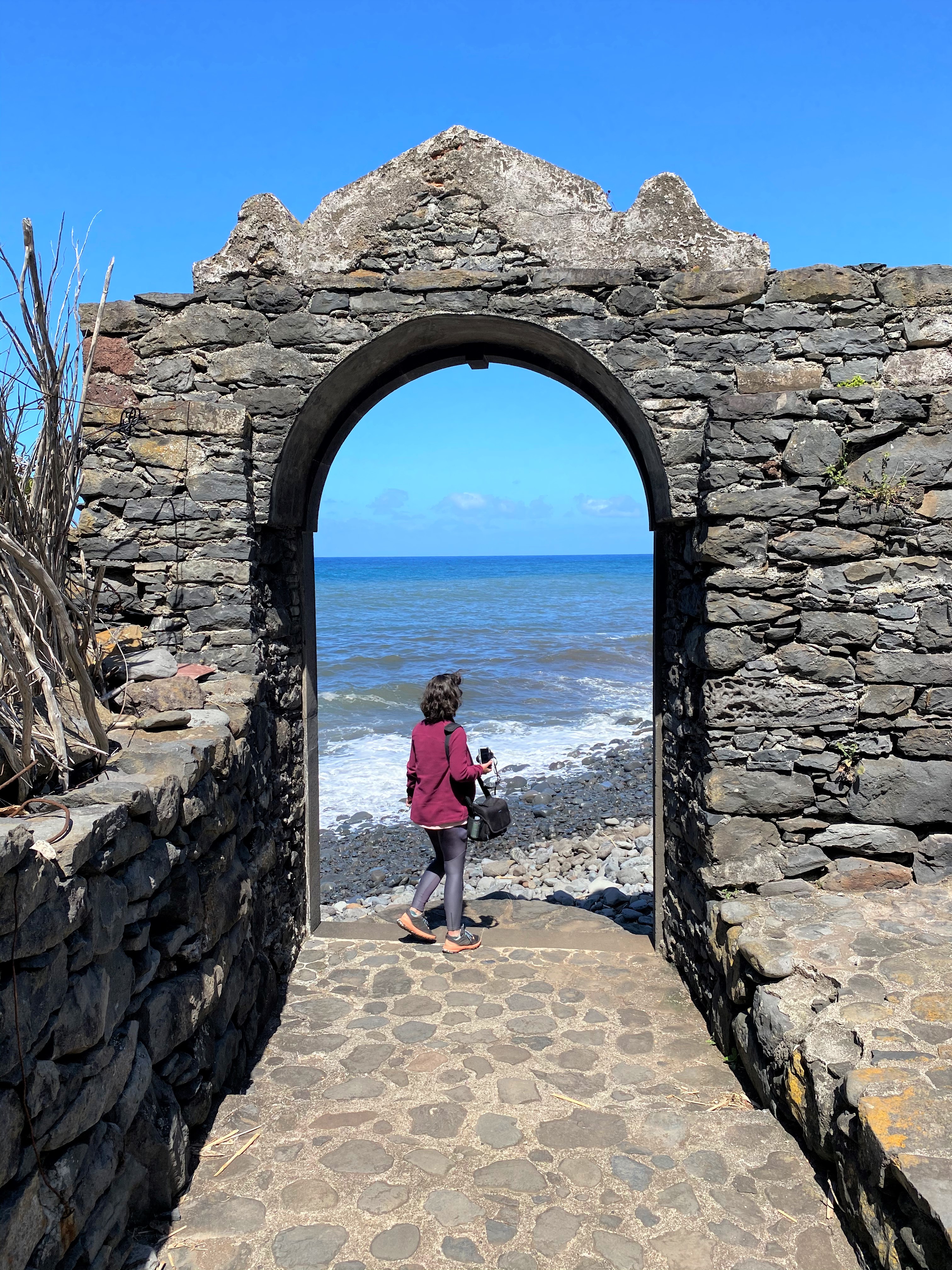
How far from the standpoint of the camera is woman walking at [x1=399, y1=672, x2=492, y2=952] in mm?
5270

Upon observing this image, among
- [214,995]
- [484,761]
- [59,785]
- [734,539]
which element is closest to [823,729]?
[734,539]

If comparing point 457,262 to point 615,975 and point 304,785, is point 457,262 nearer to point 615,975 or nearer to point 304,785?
point 304,785

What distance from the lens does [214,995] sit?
3404 mm

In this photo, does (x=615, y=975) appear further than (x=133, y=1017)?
Yes

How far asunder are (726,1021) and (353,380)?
4.02 m

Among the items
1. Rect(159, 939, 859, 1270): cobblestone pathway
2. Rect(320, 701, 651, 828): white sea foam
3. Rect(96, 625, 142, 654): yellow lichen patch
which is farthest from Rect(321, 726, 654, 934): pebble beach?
Rect(96, 625, 142, 654): yellow lichen patch

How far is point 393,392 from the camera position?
5.75 m

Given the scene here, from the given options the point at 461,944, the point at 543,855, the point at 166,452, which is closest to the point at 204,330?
the point at 166,452

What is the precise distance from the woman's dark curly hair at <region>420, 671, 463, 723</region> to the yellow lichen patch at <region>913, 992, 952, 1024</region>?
115 inches

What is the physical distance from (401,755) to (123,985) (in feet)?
36.1

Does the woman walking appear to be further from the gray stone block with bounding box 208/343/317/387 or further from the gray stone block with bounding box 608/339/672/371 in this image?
the gray stone block with bounding box 608/339/672/371

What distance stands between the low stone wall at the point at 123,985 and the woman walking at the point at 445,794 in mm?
1339

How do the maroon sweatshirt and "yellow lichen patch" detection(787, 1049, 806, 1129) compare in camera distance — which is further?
the maroon sweatshirt

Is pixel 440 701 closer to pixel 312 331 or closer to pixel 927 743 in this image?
pixel 312 331
